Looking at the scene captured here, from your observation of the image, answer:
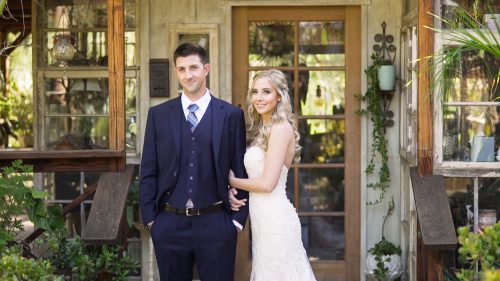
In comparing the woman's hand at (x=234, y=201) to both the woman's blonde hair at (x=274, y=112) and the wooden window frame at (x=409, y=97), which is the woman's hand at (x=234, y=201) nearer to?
Result: the woman's blonde hair at (x=274, y=112)

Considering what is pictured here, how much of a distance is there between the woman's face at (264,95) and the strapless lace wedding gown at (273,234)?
24 cm

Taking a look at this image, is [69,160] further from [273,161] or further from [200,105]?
[273,161]

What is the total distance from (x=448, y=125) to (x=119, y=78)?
210cm

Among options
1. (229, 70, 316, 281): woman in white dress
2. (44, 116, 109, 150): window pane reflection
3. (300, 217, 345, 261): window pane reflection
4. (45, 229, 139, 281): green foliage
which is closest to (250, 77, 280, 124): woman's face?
(229, 70, 316, 281): woman in white dress

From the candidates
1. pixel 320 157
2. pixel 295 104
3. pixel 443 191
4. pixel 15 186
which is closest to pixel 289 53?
pixel 295 104

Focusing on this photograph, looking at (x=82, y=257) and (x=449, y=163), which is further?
(x=449, y=163)

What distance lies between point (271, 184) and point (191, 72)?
724 millimetres

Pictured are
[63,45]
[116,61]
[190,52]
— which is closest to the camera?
[190,52]

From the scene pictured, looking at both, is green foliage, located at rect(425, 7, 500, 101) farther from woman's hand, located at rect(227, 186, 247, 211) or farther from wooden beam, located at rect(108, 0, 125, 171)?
wooden beam, located at rect(108, 0, 125, 171)

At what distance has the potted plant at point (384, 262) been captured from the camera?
20.5 feet

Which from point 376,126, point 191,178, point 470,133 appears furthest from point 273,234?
point 376,126

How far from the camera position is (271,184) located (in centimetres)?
463

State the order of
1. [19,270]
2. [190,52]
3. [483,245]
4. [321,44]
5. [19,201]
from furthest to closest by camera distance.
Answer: [321,44] → [19,201] → [190,52] → [19,270] → [483,245]

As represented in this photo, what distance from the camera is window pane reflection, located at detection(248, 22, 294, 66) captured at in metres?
6.63
